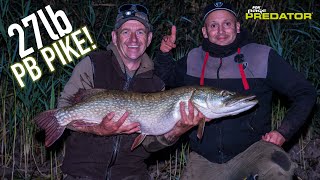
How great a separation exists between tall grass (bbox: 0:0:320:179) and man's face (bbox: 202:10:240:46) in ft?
2.73

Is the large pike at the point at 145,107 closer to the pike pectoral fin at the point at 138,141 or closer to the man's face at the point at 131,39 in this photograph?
→ the pike pectoral fin at the point at 138,141

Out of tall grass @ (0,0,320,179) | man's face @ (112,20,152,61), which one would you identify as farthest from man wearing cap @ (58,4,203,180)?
tall grass @ (0,0,320,179)

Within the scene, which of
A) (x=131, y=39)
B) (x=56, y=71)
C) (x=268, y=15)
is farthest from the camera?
(x=268, y=15)

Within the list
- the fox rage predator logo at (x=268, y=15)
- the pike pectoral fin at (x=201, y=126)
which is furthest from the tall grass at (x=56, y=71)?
the pike pectoral fin at (x=201, y=126)

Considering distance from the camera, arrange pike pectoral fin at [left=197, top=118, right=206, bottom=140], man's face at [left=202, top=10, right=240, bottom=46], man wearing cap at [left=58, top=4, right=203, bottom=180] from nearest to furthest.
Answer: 1. pike pectoral fin at [left=197, top=118, right=206, bottom=140]
2. man wearing cap at [left=58, top=4, right=203, bottom=180]
3. man's face at [left=202, top=10, right=240, bottom=46]

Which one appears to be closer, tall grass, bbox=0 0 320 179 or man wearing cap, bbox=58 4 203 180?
man wearing cap, bbox=58 4 203 180

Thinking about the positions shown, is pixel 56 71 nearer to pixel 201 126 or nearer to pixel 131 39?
pixel 131 39

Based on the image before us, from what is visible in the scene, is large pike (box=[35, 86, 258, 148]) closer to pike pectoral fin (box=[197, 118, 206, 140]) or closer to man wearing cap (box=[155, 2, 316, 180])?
pike pectoral fin (box=[197, 118, 206, 140])

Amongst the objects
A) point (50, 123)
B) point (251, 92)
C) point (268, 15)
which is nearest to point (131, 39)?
point (50, 123)

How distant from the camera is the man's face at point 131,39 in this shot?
3.41 meters

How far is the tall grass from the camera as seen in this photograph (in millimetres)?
4425

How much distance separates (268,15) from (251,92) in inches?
83.1

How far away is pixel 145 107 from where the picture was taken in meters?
3.24

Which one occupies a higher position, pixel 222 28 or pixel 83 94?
pixel 222 28
